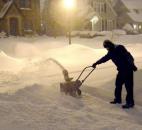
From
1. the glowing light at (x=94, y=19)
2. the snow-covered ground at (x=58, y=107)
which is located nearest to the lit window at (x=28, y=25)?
the glowing light at (x=94, y=19)

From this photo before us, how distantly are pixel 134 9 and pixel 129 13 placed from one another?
3.57 metres

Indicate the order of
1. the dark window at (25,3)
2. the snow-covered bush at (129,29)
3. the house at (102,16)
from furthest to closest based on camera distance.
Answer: the snow-covered bush at (129,29)
the house at (102,16)
the dark window at (25,3)

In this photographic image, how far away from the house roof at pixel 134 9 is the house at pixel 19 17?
2555 centimetres

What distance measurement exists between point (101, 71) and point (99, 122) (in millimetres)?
8966

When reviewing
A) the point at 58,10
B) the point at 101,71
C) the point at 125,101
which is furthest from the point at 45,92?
the point at 58,10

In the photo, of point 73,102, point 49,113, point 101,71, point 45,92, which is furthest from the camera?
point 101,71

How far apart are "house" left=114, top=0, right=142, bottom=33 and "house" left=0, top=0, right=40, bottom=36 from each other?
23177mm

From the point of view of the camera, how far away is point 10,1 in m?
43.7

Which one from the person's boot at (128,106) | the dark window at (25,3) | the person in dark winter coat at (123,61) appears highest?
the dark window at (25,3)

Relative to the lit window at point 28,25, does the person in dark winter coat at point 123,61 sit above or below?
above

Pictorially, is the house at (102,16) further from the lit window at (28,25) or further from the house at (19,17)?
the lit window at (28,25)

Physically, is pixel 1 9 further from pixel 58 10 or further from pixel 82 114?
pixel 82 114

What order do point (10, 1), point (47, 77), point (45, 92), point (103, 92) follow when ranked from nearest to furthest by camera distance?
point (45, 92)
point (103, 92)
point (47, 77)
point (10, 1)

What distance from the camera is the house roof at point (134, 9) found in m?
70.4
